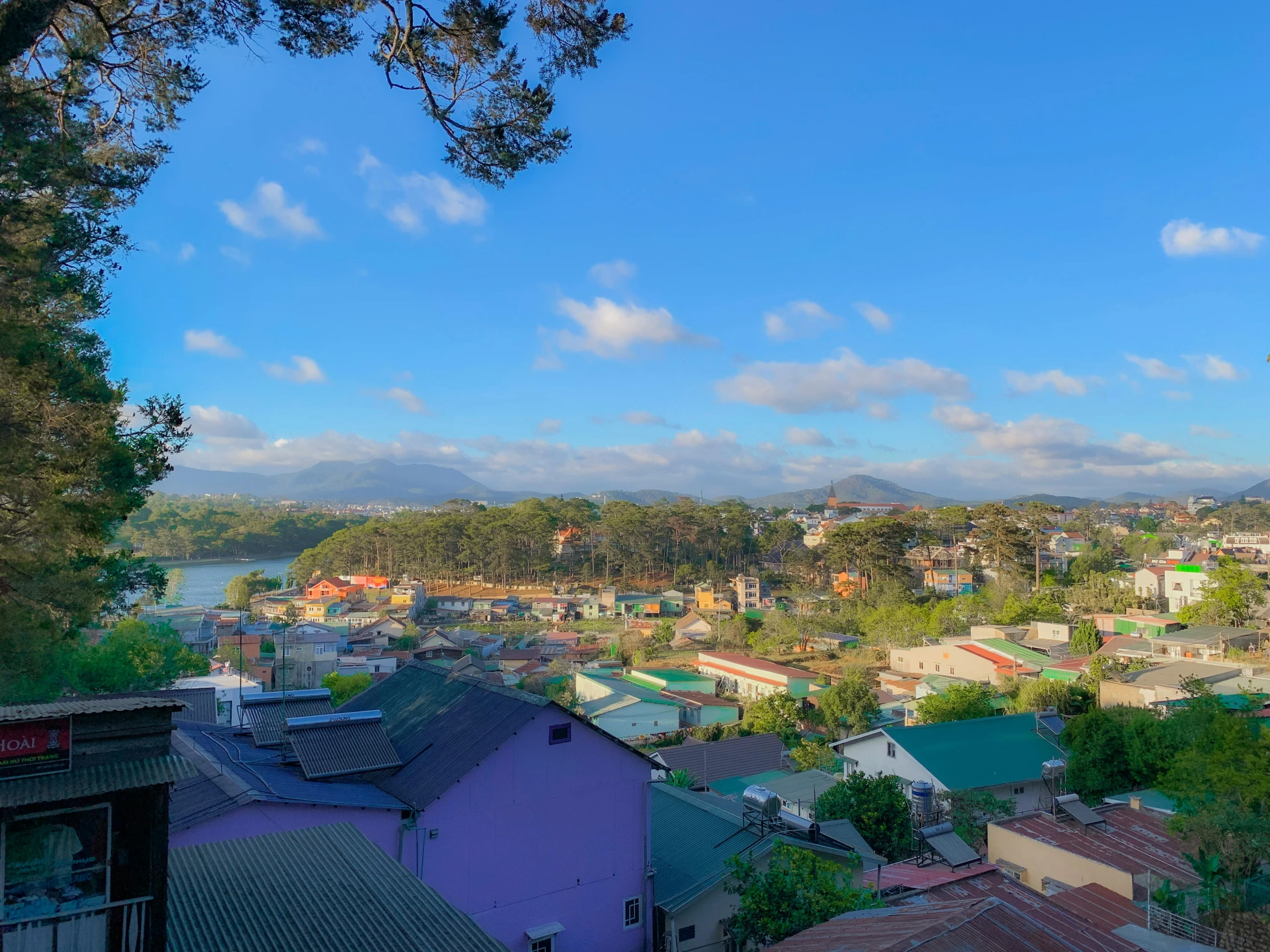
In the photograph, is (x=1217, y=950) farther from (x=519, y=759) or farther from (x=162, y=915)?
(x=162, y=915)

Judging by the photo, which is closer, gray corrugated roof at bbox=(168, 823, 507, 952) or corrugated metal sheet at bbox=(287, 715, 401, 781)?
gray corrugated roof at bbox=(168, 823, 507, 952)

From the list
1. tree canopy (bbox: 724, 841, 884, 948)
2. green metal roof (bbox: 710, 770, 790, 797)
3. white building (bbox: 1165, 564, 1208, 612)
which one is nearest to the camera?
tree canopy (bbox: 724, 841, 884, 948)

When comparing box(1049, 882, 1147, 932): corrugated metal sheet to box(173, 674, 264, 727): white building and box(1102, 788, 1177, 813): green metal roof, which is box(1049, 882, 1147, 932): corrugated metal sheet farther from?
box(173, 674, 264, 727): white building

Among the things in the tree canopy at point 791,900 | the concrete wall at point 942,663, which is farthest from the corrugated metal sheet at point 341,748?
the concrete wall at point 942,663

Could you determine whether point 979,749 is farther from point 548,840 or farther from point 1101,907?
point 548,840

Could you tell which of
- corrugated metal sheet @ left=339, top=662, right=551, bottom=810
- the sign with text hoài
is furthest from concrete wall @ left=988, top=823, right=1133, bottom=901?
the sign with text hoài

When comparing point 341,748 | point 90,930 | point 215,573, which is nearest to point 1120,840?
point 341,748
